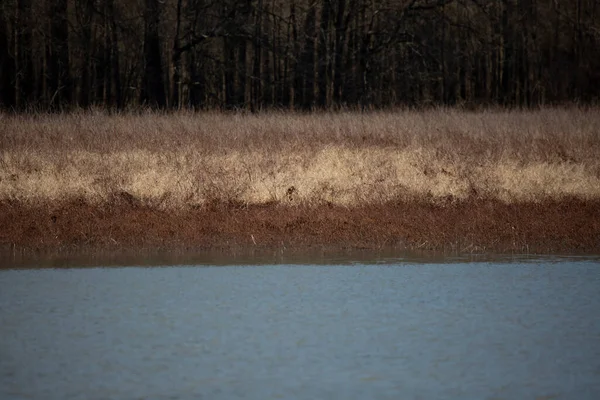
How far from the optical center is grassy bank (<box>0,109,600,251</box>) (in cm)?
1090

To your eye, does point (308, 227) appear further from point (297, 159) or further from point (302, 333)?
point (302, 333)

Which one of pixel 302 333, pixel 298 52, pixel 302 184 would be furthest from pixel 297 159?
pixel 298 52

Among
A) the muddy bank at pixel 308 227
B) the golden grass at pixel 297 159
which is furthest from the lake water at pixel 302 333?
the golden grass at pixel 297 159

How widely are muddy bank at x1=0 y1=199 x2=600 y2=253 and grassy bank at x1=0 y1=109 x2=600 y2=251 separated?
0.03 meters

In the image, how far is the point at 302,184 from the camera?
12.9m

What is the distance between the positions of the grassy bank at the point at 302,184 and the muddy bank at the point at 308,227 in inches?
1.0

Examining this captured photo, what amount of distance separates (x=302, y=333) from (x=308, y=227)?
4.83 m

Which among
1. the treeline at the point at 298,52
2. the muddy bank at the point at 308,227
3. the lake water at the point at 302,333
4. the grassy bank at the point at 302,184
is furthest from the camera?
the treeline at the point at 298,52

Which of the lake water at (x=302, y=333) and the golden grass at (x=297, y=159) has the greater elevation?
the golden grass at (x=297, y=159)

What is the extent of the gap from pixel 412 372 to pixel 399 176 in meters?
8.09

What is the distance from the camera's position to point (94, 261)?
9.66 metres

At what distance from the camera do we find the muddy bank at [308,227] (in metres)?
10.6

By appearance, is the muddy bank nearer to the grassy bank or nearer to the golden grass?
the grassy bank

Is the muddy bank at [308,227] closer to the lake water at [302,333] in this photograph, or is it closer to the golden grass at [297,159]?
the golden grass at [297,159]
